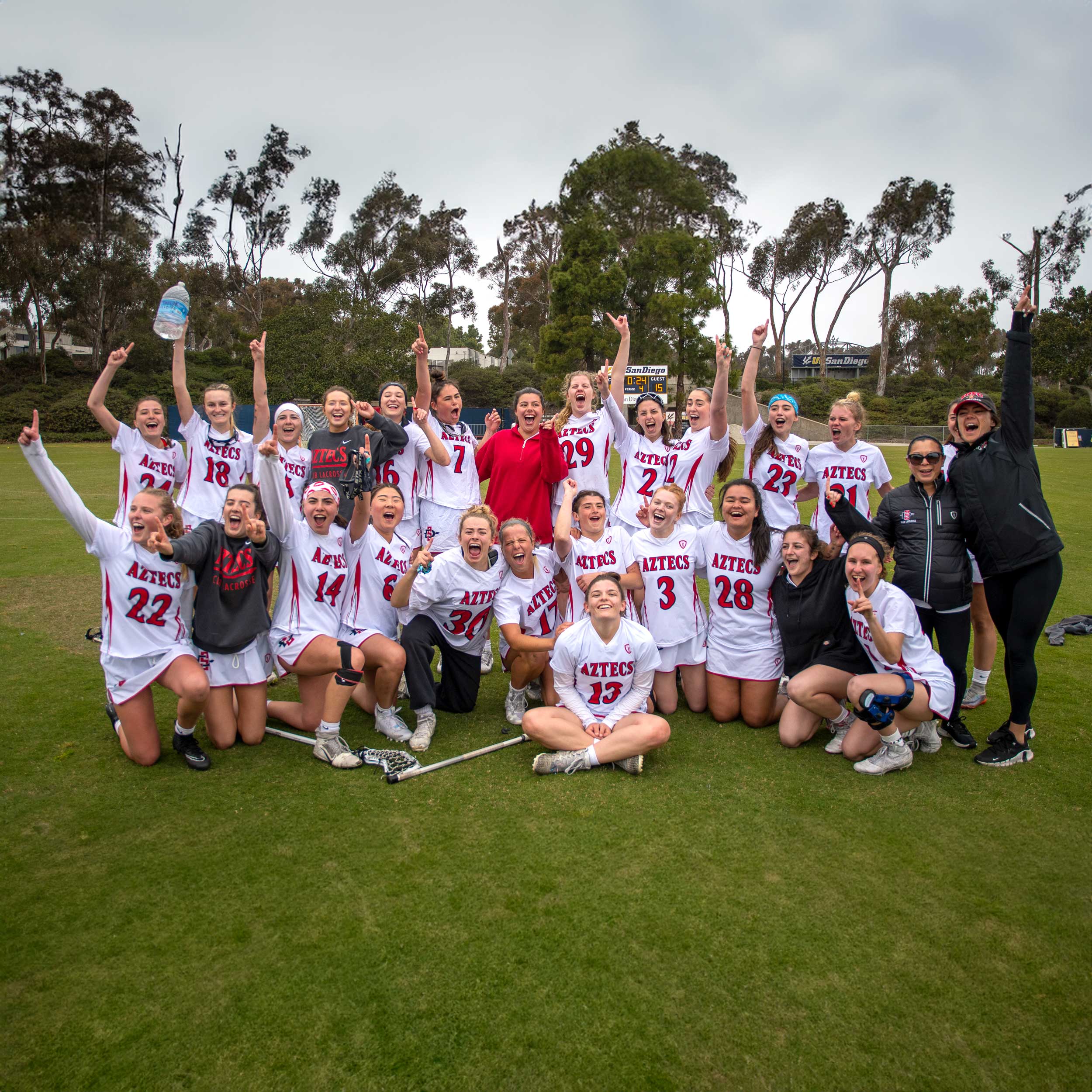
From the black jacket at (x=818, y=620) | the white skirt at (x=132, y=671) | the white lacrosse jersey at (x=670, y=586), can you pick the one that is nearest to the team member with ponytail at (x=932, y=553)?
the black jacket at (x=818, y=620)

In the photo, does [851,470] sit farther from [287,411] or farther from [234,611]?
[234,611]

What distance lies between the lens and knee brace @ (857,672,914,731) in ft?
14.2

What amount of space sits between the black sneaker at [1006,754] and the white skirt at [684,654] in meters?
1.76

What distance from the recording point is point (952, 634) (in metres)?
4.67

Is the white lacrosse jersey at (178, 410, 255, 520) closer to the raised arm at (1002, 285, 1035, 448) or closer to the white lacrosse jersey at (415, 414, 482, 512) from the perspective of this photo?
the white lacrosse jersey at (415, 414, 482, 512)

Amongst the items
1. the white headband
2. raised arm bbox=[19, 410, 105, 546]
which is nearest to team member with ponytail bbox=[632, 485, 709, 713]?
the white headband

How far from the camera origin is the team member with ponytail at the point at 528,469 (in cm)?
591

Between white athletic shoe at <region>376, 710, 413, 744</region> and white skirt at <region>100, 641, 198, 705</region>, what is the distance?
126cm

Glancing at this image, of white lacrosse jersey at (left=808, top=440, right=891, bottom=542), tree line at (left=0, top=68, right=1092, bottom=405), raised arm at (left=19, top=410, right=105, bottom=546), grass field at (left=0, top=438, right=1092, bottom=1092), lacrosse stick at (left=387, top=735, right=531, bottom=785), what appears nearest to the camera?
grass field at (left=0, top=438, right=1092, bottom=1092)

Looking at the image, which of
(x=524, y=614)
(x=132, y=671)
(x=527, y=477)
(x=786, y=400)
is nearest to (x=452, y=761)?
(x=524, y=614)

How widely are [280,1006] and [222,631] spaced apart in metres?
2.49

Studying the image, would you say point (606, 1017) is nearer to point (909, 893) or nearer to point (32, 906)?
point (909, 893)

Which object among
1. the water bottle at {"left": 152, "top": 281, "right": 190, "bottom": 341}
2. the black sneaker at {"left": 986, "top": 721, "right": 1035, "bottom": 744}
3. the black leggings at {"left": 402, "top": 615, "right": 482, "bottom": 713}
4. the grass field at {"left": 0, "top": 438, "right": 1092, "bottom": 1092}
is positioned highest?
the water bottle at {"left": 152, "top": 281, "right": 190, "bottom": 341}

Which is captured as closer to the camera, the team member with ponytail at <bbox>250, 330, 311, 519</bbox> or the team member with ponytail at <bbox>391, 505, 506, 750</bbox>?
the team member with ponytail at <bbox>391, 505, 506, 750</bbox>
